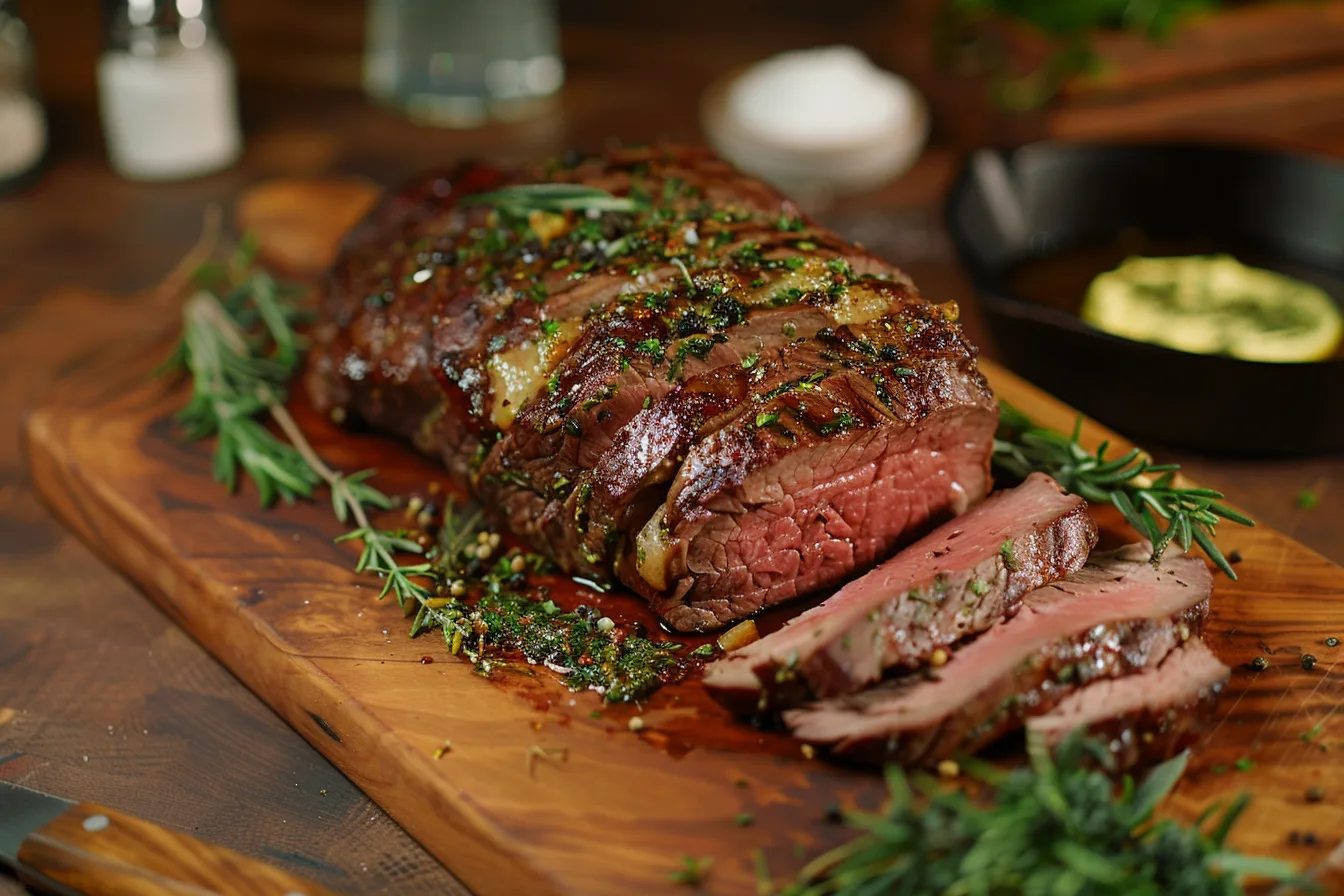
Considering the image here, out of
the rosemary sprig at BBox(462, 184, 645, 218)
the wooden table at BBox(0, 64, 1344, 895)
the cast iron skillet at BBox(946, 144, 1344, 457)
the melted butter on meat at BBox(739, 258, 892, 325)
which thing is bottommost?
the wooden table at BBox(0, 64, 1344, 895)

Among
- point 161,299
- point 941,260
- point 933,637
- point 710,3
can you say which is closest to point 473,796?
point 933,637

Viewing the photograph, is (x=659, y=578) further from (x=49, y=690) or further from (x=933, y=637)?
(x=49, y=690)

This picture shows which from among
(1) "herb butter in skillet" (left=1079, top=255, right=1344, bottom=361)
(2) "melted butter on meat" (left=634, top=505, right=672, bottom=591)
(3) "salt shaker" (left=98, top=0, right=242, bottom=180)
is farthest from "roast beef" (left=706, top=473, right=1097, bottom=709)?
(3) "salt shaker" (left=98, top=0, right=242, bottom=180)

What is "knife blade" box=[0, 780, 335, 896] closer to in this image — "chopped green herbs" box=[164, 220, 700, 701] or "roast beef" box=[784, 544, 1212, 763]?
"chopped green herbs" box=[164, 220, 700, 701]

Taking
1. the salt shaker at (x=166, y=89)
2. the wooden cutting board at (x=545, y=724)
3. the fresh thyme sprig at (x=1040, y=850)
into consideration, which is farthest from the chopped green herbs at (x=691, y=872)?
the salt shaker at (x=166, y=89)

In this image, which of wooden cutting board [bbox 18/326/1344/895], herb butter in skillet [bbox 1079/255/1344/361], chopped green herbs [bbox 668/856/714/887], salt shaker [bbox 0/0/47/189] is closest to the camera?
chopped green herbs [bbox 668/856/714/887]

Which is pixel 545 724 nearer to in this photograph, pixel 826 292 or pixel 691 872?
pixel 691 872
